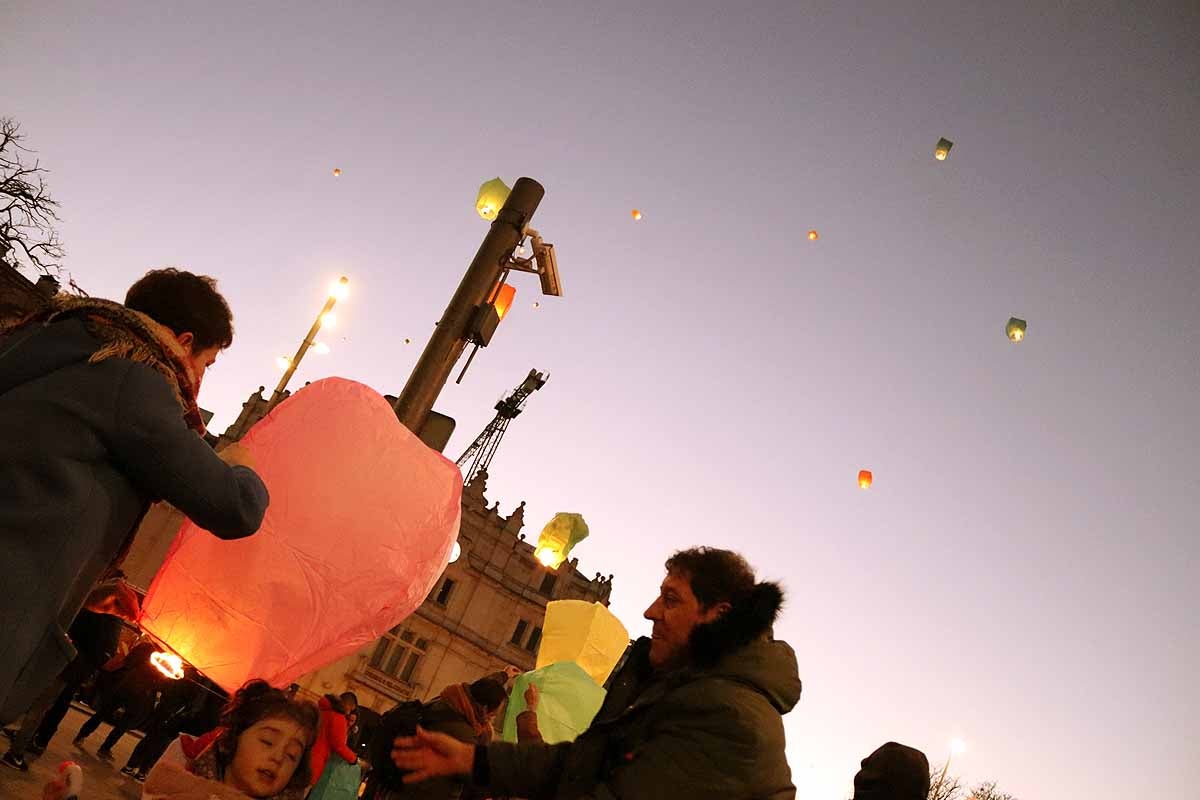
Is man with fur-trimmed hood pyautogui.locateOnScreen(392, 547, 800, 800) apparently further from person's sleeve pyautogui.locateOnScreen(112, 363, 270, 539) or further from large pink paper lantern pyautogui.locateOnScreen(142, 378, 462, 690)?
person's sleeve pyautogui.locateOnScreen(112, 363, 270, 539)

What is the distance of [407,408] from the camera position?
4762mm

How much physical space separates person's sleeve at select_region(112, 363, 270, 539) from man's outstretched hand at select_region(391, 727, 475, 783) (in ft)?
2.53

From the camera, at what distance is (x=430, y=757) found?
85.9 inches

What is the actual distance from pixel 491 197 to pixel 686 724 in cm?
508

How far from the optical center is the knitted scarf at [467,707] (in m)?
4.51

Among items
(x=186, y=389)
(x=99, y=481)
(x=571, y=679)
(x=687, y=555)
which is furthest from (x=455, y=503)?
(x=571, y=679)

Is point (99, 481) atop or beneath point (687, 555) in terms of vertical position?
beneath

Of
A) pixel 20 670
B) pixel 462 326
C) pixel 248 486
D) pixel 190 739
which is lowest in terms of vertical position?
pixel 190 739

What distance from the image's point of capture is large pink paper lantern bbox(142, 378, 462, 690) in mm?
2607

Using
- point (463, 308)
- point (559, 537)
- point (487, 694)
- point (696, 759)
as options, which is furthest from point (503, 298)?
point (559, 537)

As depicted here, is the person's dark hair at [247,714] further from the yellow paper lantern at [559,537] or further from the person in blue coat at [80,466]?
the yellow paper lantern at [559,537]

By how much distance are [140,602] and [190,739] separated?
2.17ft

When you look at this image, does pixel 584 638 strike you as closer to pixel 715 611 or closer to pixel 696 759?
pixel 715 611

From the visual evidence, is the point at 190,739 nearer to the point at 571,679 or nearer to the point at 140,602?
the point at 140,602
